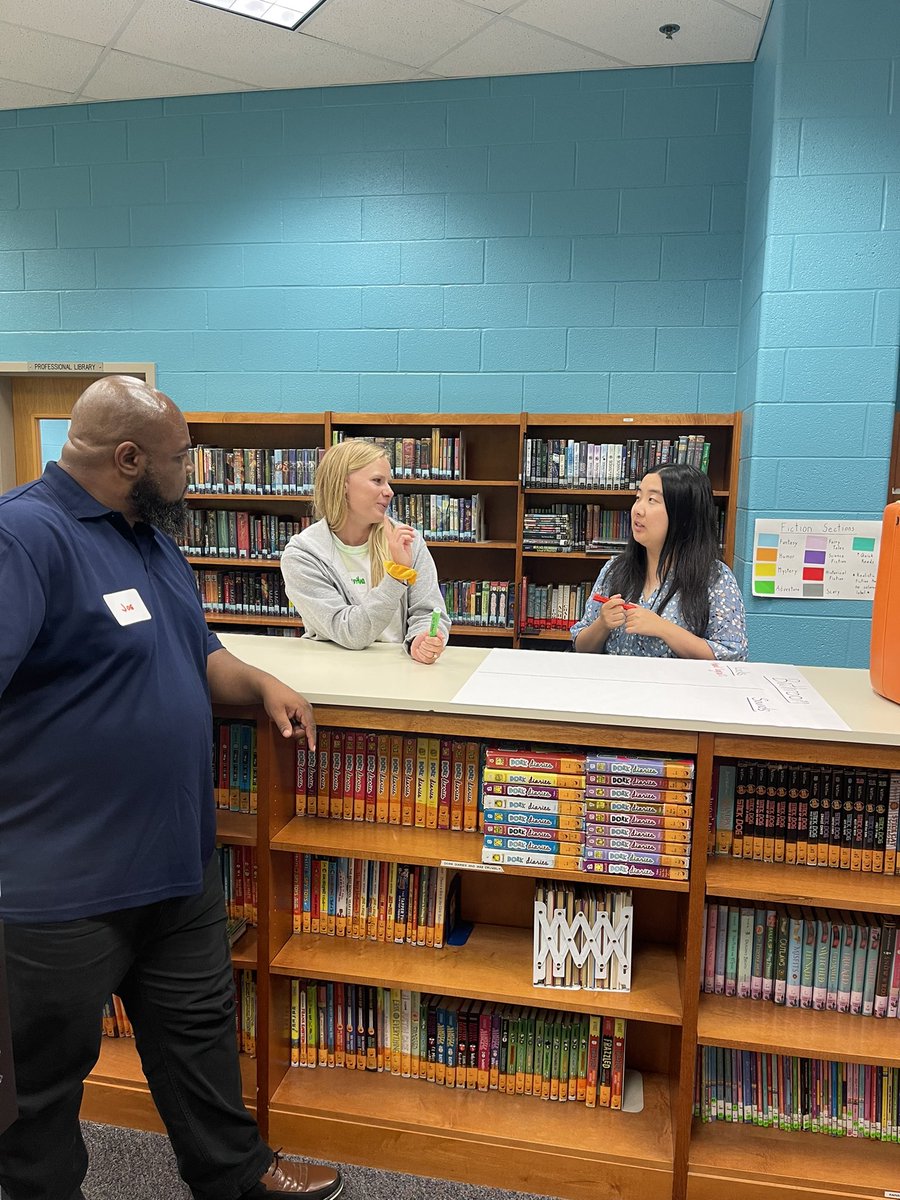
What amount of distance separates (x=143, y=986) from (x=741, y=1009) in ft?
4.04

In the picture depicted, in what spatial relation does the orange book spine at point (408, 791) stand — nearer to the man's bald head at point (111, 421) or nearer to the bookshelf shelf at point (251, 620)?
the man's bald head at point (111, 421)

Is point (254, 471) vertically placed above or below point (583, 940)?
above

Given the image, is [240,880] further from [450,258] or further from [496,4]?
[496,4]

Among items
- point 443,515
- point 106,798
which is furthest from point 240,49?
point 106,798

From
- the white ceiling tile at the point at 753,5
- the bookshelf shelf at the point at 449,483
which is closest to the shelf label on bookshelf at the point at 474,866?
the bookshelf shelf at the point at 449,483

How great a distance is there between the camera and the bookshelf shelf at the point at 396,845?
1777 mm

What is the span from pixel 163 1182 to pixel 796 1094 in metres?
1.43

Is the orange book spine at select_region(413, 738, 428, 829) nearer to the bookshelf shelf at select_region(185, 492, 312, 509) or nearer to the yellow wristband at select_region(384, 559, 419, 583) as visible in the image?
the yellow wristband at select_region(384, 559, 419, 583)

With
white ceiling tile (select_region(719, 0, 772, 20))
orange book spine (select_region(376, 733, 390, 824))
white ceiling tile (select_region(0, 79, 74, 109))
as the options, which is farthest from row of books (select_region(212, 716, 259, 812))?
white ceiling tile (select_region(0, 79, 74, 109))

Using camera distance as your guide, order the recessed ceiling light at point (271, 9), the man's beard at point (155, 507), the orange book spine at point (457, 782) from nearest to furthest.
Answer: the man's beard at point (155, 507) < the orange book spine at point (457, 782) < the recessed ceiling light at point (271, 9)

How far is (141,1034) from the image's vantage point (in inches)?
64.8

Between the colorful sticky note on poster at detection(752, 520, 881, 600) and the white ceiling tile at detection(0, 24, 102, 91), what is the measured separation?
3.98m

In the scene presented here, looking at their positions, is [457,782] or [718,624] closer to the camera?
[457,782]

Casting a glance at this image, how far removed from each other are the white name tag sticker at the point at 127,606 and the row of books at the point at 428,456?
2.95m
